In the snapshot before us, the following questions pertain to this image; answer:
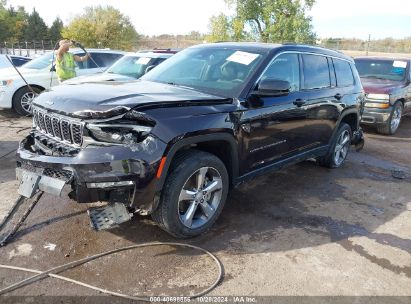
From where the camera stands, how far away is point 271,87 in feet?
12.9

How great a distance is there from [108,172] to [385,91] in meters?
7.72

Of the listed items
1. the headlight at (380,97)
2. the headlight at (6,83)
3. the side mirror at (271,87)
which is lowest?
the headlight at (380,97)

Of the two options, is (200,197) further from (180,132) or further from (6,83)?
(6,83)

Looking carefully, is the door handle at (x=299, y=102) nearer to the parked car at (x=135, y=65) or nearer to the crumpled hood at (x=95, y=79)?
the crumpled hood at (x=95, y=79)

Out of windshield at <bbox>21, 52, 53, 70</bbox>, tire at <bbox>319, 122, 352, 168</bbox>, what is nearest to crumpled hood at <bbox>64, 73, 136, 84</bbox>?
windshield at <bbox>21, 52, 53, 70</bbox>

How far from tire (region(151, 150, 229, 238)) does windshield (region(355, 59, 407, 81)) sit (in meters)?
7.88

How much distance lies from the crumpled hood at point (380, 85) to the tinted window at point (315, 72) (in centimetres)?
418

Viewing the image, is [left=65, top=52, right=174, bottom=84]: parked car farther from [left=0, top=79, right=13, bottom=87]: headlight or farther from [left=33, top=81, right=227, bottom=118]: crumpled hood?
[left=33, top=81, right=227, bottom=118]: crumpled hood

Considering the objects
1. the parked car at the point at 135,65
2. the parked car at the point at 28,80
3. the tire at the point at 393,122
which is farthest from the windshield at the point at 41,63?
the tire at the point at 393,122

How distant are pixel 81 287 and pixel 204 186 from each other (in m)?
1.40

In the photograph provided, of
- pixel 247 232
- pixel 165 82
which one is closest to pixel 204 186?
pixel 247 232

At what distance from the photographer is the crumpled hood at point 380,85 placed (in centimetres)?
895

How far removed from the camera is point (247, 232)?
3.98 metres

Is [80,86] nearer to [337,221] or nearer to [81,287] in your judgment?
[81,287]
